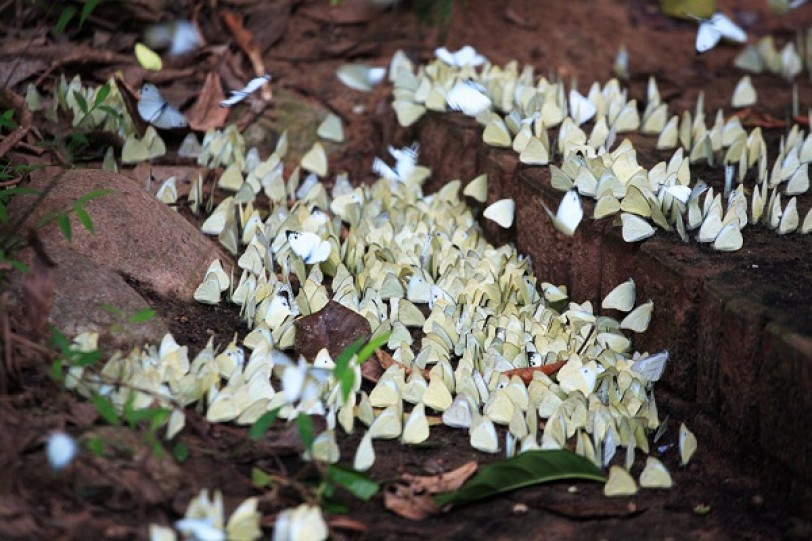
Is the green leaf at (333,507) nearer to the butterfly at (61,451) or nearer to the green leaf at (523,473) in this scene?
the green leaf at (523,473)

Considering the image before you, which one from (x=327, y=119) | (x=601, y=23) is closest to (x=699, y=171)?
(x=327, y=119)

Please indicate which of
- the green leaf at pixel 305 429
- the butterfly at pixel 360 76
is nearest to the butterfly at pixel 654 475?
the green leaf at pixel 305 429

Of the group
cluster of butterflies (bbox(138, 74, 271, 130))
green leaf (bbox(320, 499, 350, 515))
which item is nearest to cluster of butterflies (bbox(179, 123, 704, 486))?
green leaf (bbox(320, 499, 350, 515))

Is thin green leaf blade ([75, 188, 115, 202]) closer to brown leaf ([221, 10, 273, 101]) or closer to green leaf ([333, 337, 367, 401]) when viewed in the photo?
green leaf ([333, 337, 367, 401])

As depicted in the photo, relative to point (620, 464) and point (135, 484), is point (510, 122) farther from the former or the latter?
point (135, 484)

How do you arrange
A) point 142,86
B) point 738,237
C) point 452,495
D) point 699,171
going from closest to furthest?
point 452,495 → point 738,237 → point 699,171 → point 142,86
